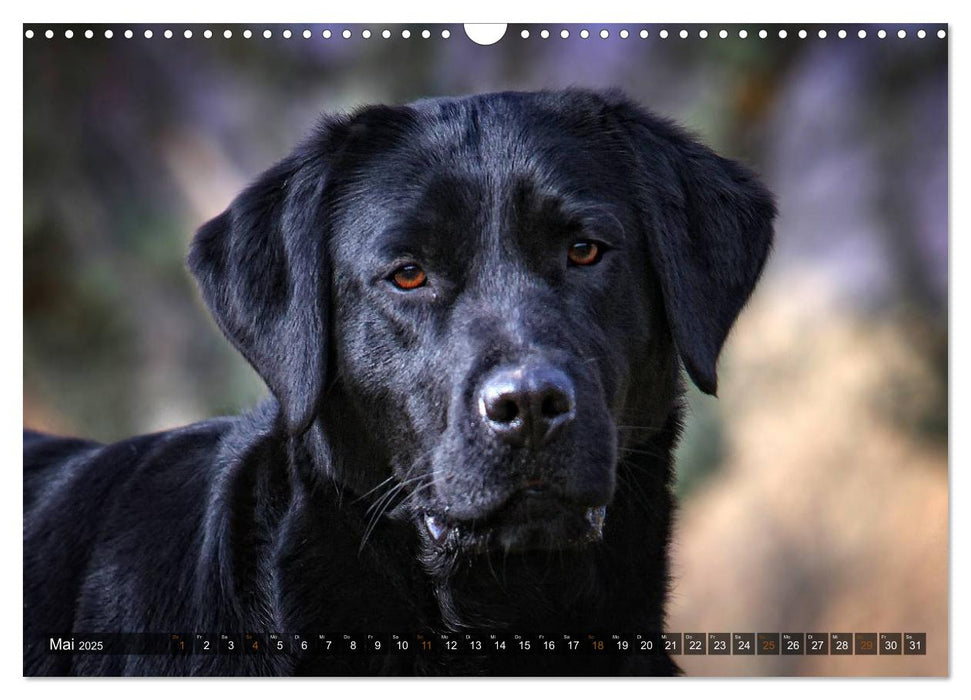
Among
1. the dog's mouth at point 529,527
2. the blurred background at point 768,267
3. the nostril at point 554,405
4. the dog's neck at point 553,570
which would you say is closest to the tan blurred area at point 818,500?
the blurred background at point 768,267

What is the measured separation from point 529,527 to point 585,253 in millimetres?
743

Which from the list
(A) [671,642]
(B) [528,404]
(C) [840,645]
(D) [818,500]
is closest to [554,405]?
(B) [528,404]

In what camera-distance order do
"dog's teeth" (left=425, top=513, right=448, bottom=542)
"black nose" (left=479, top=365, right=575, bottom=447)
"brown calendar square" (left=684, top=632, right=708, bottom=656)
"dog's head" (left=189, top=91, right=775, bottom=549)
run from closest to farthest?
"black nose" (left=479, top=365, right=575, bottom=447) → "dog's head" (left=189, top=91, right=775, bottom=549) → "dog's teeth" (left=425, top=513, right=448, bottom=542) → "brown calendar square" (left=684, top=632, right=708, bottom=656)

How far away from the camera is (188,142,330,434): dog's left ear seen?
315 cm

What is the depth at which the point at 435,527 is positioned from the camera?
3.09m

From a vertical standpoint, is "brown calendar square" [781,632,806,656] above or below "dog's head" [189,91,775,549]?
below

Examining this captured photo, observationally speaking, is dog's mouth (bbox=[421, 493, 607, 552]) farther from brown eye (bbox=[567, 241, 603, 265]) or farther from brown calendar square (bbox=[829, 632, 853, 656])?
brown calendar square (bbox=[829, 632, 853, 656])

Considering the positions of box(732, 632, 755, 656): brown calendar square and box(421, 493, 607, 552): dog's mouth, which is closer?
box(421, 493, 607, 552): dog's mouth

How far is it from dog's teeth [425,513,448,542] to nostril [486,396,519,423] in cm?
43

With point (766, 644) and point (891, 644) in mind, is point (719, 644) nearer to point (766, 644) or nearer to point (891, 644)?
point (766, 644)

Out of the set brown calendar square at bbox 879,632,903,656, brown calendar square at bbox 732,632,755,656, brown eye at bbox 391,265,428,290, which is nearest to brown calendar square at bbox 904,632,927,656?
brown calendar square at bbox 879,632,903,656

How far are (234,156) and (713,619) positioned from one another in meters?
2.67

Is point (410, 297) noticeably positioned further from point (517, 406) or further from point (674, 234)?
point (674, 234)
